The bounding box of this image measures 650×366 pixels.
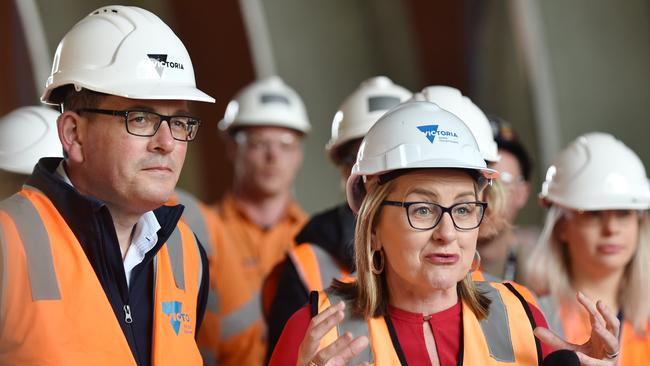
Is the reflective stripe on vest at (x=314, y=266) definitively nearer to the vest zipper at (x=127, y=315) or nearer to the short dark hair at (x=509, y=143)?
the vest zipper at (x=127, y=315)

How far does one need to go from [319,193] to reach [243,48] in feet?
5.04

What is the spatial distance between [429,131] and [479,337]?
0.61 m

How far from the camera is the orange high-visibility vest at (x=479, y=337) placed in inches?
110

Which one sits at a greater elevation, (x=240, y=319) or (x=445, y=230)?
(x=445, y=230)

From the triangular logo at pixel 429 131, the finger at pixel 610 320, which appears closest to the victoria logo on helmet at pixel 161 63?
the triangular logo at pixel 429 131

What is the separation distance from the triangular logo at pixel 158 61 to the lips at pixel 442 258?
38.9 inches

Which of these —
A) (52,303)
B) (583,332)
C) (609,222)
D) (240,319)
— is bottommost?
(240,319)

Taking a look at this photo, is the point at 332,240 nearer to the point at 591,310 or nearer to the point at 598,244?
the point at 598,244

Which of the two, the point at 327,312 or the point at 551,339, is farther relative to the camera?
the point at 551,339

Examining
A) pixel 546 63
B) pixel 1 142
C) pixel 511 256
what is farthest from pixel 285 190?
pixel 546 63

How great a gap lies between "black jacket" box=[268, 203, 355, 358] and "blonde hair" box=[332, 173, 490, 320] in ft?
2.49

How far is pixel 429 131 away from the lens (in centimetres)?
290

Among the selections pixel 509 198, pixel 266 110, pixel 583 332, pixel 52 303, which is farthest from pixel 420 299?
pixel 266 110

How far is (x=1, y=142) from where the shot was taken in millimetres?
3943
